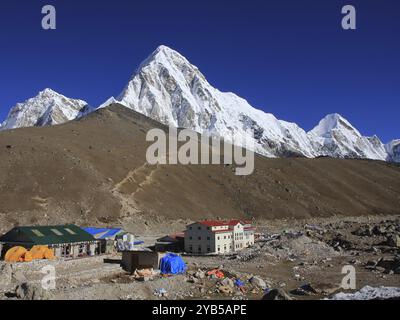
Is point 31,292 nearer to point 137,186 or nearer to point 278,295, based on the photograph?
point 278,295

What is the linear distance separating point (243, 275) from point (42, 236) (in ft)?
70.9

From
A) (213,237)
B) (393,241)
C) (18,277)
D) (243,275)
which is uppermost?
(213,237)

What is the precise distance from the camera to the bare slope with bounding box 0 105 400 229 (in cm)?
8238

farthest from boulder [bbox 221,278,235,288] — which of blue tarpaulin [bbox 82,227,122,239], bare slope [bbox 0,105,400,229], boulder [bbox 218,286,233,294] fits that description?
bare slope [bbox 0,105,400,229]

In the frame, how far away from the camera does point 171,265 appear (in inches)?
1666

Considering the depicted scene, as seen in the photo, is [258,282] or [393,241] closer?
[258,282]

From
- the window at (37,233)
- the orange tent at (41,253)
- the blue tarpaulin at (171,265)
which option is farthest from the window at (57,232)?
the blue tarpaulin at (171,265)

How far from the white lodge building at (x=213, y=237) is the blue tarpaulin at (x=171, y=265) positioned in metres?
18.3

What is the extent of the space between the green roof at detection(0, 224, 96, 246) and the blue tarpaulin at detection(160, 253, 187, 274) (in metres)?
13.4

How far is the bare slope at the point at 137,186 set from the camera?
270 feet

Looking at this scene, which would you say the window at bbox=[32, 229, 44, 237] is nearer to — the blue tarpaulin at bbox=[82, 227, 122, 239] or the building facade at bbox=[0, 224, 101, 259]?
the building facade at bbox=[0, 224, 101, 259]

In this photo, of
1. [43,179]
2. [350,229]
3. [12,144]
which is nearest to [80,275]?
[43,179]

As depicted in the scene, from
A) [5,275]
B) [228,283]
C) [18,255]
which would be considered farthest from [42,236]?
[228,283]

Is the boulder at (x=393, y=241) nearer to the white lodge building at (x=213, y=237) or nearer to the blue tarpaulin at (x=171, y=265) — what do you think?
the white lodge building at (x=213, y=237)
